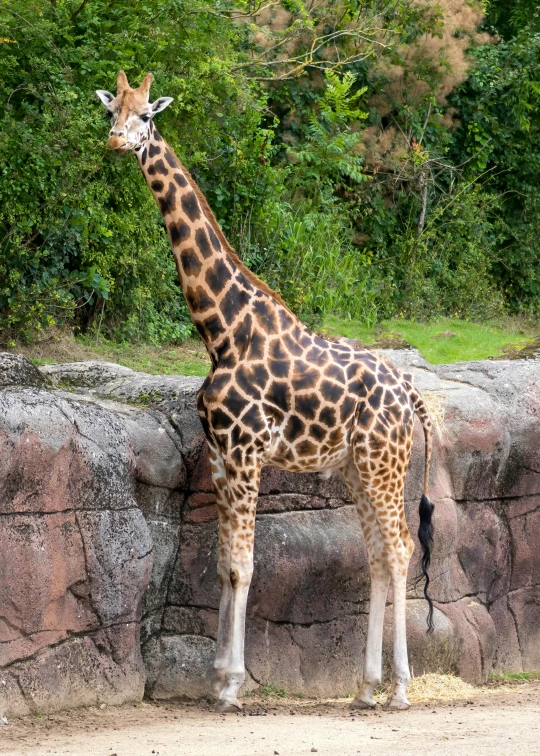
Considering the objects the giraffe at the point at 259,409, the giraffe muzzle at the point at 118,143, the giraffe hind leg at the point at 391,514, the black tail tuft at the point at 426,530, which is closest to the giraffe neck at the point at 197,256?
the giraffe at the point at 259,409

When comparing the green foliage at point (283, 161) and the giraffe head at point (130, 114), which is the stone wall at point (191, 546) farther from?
the green foliage at point (283, 161)

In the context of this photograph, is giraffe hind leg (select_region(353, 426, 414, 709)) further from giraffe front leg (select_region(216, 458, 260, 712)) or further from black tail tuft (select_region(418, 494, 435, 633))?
giraffe front leg (select_region(216, 458, 260, 712))

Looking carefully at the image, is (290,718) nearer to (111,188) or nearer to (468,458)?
(468,458)

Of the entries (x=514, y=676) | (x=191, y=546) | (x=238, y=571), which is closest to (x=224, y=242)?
(x=191, y=546)

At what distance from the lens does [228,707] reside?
21.9 ft

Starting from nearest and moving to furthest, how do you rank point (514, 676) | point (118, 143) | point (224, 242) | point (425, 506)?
1. point (118, 143)
2. point (224, 242)
3. point (425, 506)
4. point (514, 676)

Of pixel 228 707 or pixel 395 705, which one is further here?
pixel 395 705

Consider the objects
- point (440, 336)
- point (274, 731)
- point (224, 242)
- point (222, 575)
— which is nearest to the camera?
point (274, 731)

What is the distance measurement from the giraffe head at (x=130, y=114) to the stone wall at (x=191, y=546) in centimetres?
153

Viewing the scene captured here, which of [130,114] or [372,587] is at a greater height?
[130,114]

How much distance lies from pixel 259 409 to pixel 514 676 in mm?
3462

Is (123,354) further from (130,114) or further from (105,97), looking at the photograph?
(130,114)

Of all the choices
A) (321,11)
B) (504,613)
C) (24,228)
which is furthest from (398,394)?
(321,11)

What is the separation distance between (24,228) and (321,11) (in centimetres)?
594
